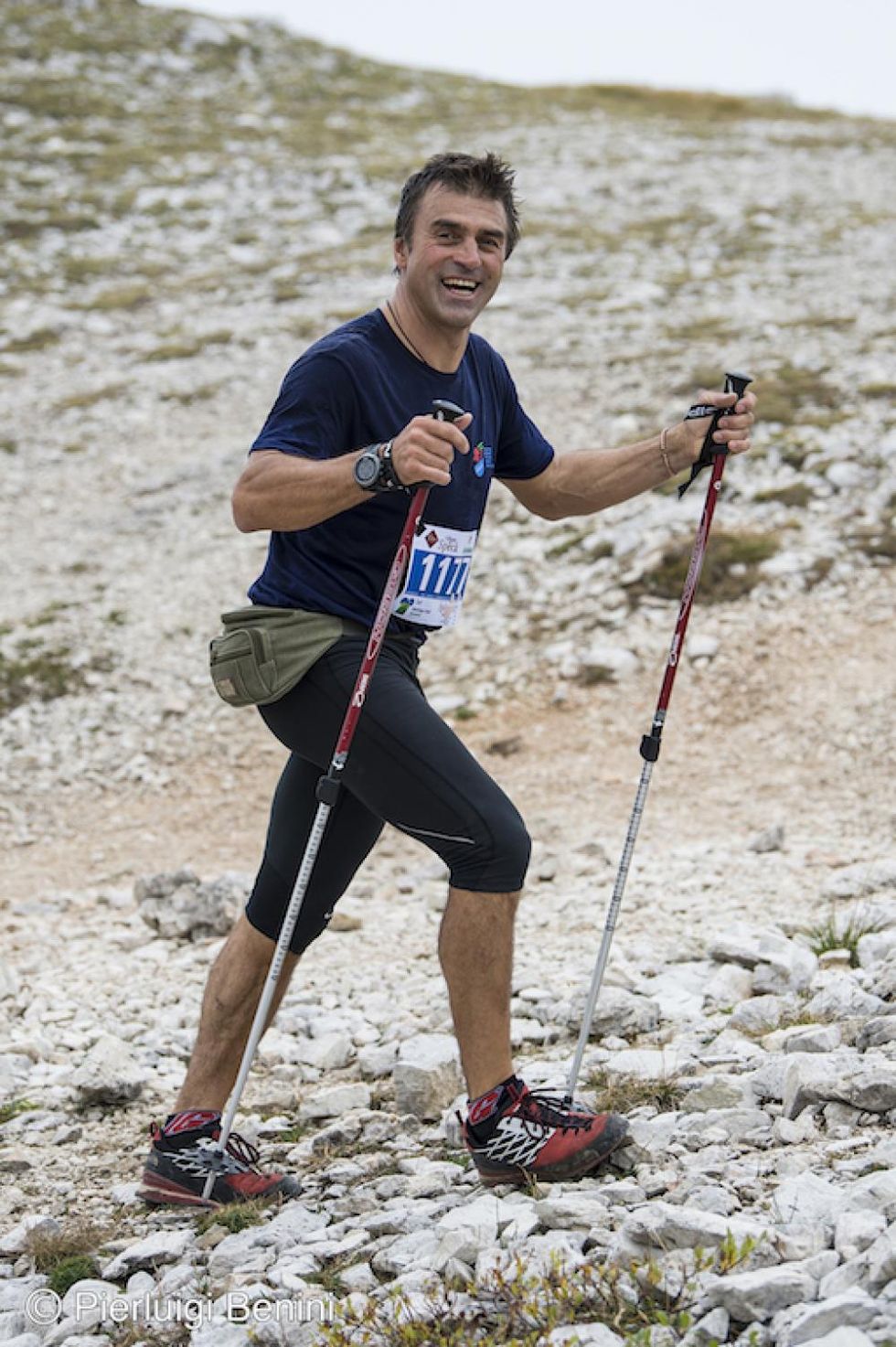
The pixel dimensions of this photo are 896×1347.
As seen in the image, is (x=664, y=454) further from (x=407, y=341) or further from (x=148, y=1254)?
(x=148, y=1254)

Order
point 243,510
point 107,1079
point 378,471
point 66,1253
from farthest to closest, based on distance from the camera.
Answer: point 107,1079
point 66,1253
point 243,510
point 378,471

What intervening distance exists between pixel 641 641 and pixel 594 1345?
9318mm

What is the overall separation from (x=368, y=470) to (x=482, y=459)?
93cm

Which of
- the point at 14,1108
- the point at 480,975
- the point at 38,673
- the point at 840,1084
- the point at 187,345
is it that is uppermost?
the point at 187,345

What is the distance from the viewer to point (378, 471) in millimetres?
4402

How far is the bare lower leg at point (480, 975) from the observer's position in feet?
15.5

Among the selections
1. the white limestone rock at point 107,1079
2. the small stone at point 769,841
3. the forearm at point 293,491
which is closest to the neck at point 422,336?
the forearm at point 293,491

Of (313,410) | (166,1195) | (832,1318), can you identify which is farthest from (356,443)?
(832,1318)

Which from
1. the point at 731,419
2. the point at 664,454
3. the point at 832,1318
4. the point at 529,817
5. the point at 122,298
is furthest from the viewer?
the point at 122,298

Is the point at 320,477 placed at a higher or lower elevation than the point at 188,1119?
higher

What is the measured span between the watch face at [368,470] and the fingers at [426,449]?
0.20ft

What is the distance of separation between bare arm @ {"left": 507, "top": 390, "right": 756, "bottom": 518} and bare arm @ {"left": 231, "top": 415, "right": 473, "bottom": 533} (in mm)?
1259

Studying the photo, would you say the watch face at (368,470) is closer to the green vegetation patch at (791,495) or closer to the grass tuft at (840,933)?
the grass tuft at (840,933)

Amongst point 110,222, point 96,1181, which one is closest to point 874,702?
point 96,1181
